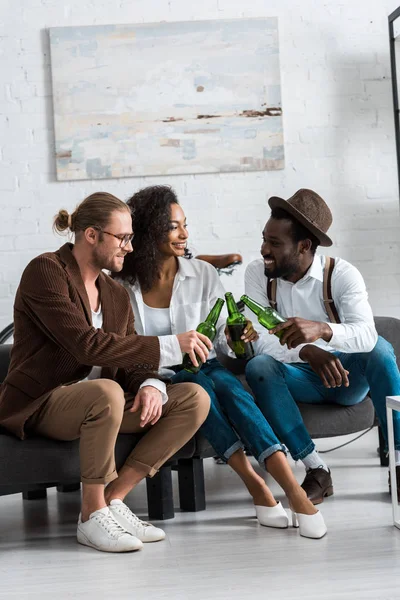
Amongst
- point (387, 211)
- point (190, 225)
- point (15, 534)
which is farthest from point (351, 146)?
point (15, 534)

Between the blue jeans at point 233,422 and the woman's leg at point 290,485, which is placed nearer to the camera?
the woman's leg at point 290,485

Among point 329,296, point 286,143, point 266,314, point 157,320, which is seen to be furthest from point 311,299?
point 286,143

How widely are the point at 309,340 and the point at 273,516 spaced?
544 millimetres

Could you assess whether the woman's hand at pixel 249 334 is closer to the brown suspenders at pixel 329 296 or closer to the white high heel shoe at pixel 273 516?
the brown suspenders at pixel 329 296

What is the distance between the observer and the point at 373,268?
4844 mm

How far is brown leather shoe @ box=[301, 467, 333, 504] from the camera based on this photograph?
294 centimetres

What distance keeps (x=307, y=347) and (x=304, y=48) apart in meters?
2.44

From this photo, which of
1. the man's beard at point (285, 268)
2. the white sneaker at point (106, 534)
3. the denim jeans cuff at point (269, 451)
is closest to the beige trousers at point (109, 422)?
the white sneaker at point (106, 534)

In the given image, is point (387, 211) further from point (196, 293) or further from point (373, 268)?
point (196, 293)

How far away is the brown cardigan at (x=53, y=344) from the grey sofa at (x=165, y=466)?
76 millimetres

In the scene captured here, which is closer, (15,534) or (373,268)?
(15,534)

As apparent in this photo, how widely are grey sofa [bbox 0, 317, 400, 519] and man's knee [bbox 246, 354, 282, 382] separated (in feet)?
0.65

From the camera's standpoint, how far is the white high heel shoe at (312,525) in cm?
252

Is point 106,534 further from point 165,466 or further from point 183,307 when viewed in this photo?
point 183,307
